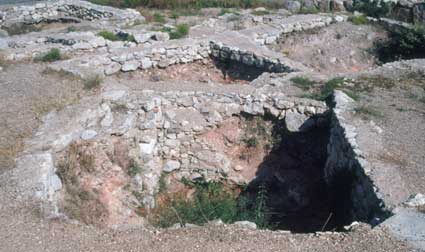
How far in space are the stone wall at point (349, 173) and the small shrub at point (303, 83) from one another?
1005mm

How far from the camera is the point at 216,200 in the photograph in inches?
383

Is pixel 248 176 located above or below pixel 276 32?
below

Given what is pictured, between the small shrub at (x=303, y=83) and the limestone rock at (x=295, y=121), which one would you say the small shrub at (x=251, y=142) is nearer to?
the limestone rock at (x=295, y=121)

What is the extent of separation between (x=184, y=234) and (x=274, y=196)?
13.4 ft

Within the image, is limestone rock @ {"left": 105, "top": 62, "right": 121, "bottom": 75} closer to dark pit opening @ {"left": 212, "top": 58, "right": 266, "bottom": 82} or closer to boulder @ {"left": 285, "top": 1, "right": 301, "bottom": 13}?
dark pit opening @ {"left": 212, "top": 58, "right": 266, "bottom": 82}

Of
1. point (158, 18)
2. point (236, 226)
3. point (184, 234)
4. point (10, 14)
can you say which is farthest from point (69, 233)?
point (10, 14)

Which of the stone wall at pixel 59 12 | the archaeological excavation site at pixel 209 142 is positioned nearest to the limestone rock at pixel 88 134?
the archaeological excavation site at pixel 209 142

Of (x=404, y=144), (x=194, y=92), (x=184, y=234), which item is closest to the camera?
(x=184, y=234)

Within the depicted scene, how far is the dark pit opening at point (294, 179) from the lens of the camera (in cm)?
934

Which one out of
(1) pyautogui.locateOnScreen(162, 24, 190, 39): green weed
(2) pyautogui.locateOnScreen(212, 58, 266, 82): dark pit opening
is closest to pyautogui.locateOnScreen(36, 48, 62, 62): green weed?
(1) pyautogui.locateOnScreen(162, 24, 190, 39): green weed

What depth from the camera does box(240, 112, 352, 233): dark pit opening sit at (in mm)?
9341

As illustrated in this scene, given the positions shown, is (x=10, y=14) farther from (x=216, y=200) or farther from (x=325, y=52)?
(x=216, y=200)

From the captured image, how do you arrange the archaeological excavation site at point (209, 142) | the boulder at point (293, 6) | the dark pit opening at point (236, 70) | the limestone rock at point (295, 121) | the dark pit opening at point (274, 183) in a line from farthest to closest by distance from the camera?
the boulder at point (293, 6) → the dark pit opening at point (236, 70) → the limestone rock at point (295, 121) → the dark pit opening at point (274, 183) → the archaeological excavation site at point (209, 142)

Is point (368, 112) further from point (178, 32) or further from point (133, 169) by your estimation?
point (178, 32)
